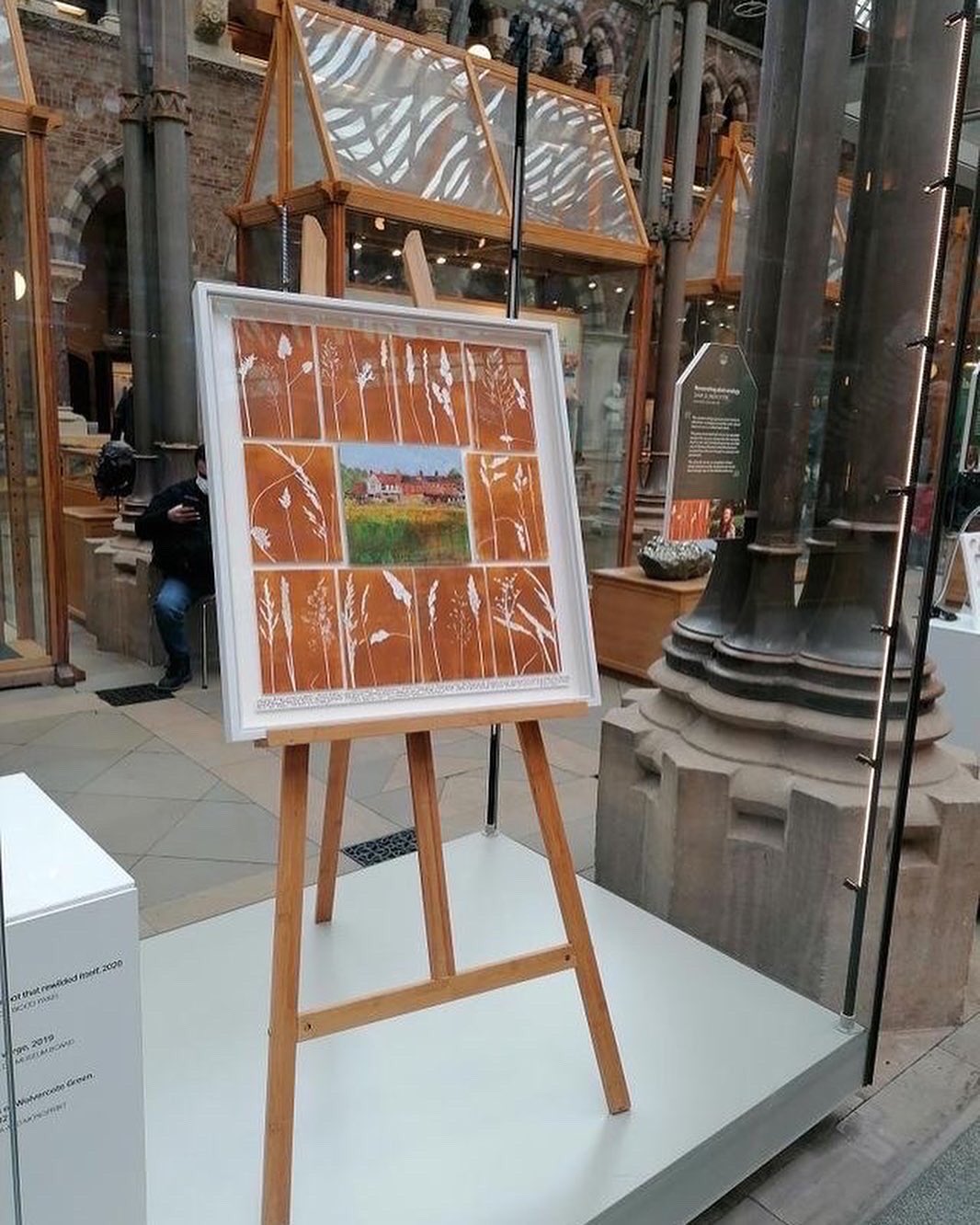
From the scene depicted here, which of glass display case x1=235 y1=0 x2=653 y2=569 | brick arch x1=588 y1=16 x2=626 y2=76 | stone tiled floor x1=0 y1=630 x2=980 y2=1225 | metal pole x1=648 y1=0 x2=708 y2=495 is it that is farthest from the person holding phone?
brick arch x1=588 y1=16 x2=626 y2=76

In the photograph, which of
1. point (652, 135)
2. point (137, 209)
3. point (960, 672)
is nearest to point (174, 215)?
point (137, 209)

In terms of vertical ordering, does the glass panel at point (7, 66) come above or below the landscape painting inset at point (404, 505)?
above

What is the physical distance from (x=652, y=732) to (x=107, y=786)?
6.37 feet

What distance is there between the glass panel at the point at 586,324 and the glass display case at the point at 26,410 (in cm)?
171

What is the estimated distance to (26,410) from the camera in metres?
4.21

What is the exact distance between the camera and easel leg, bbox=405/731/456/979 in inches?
61.0

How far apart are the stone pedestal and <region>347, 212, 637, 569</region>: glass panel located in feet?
9.18

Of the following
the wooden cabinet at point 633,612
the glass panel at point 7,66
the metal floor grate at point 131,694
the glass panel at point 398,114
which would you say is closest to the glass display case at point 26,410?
the glass panel at point 7,66

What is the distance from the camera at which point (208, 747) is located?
12.0 feet

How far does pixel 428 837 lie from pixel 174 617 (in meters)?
3.09

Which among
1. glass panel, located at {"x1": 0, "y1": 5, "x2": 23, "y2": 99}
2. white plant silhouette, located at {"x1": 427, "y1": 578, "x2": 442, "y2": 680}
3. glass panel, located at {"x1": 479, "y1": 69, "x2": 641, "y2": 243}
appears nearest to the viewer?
white plant silhouette, located at {"x1": 427, "y1": 578, "x2": 442, "y2": 680}

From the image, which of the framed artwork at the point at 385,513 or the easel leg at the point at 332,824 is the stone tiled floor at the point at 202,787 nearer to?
the easel leg at the point at 332,824

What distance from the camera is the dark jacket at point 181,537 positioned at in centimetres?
431

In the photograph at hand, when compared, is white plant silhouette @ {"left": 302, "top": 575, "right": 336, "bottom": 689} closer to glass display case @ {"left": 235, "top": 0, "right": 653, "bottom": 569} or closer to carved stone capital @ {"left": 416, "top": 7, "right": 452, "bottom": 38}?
glass display case @ {"left": 235, "top": 0, "right": 653, "bottom": 569}
